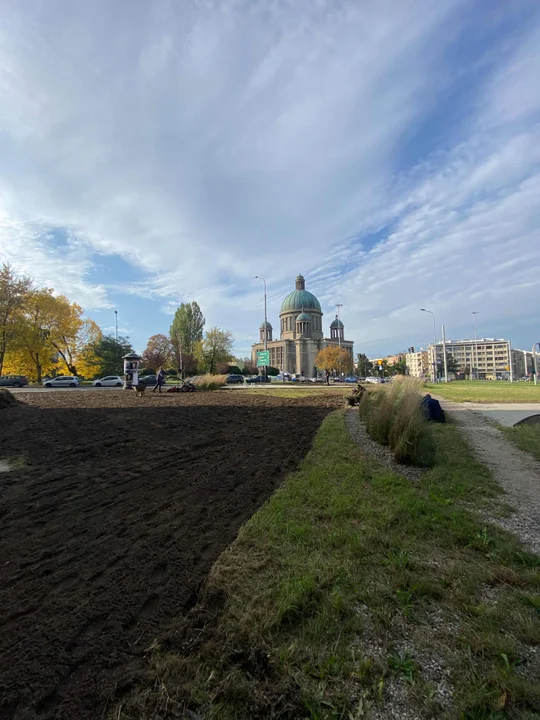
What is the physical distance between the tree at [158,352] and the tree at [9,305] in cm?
2856

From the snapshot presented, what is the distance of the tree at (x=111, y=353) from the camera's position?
5822cm

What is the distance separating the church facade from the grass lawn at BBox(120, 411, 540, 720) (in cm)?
10843

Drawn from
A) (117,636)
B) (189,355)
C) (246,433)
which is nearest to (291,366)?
(189,355)

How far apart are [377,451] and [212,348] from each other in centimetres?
5394

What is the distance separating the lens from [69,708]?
1.87 metres

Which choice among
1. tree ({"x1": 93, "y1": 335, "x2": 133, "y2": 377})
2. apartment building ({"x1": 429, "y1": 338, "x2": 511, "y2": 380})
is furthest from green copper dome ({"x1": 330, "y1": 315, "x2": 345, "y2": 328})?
tree ({"x1": 93, "y1": 335, "x2": 133, "y2": 377})

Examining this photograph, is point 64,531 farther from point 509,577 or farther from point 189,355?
point 189,355

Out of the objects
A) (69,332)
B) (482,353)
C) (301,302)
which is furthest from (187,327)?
(482,353)

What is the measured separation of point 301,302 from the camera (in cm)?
11812

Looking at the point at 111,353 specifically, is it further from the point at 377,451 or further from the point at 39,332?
the point at 377,451

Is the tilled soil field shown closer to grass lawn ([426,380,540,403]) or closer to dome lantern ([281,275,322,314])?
grass lawn ([426,380,540,403])

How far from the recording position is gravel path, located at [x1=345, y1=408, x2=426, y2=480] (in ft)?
20.1

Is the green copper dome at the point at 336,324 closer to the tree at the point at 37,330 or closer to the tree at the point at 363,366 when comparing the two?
the tree at the point at 363,366

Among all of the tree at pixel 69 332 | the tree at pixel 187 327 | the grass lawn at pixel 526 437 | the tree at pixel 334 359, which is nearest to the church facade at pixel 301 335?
the tree at pixel 334 359
